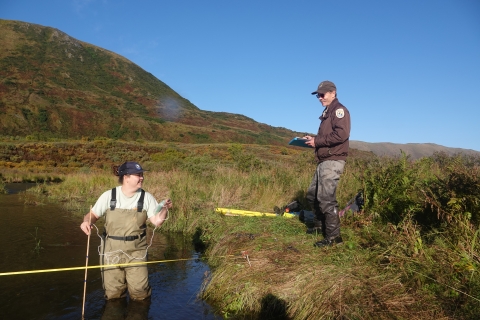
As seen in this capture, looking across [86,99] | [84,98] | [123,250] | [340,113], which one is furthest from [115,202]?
[84,98]

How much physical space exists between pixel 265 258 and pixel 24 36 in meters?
102

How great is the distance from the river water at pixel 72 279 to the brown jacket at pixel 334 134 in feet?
8.63

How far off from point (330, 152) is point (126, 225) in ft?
9.54

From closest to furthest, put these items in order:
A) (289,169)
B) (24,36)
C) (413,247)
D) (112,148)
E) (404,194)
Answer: (413,247), (404,194), (289,169), (112,148), (24,36)

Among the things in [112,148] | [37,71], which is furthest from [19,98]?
[112,148]

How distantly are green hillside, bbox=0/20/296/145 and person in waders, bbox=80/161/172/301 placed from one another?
44.4 m

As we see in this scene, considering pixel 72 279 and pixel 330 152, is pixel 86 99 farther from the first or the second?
pixel 330 152

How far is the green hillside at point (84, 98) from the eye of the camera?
5422 cm

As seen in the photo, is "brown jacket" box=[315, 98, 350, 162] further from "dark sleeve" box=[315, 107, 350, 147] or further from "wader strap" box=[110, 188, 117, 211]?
"wader strap" box=[110, 188, 117, 211]

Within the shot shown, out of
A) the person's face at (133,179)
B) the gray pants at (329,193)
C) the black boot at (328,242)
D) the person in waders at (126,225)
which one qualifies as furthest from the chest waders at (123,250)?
the gray pants at (329,193)

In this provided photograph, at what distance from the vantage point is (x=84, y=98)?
6875 cm

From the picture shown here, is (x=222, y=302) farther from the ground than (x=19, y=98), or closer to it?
closer to it

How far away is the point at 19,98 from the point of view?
55.8 meters

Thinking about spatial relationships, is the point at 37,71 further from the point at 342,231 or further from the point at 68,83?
the point at 342,231
